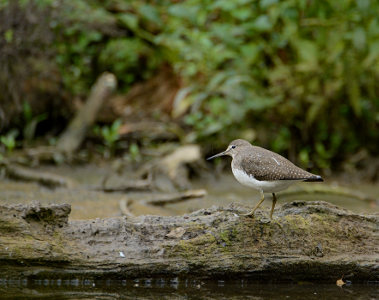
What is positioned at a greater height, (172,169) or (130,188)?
(172,169)

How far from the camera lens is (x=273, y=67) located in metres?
10.0

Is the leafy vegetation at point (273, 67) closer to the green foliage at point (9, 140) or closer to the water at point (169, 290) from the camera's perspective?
the green foliage at point (9, 140)

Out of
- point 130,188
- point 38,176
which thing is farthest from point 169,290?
point 38,176

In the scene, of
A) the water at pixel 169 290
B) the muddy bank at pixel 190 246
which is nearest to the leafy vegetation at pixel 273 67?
the muddy bank at pixel 190 246

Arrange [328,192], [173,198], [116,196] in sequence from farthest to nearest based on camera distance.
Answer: [328,192]
[116,196]
[173,198]

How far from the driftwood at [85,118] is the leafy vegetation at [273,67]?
542 mm

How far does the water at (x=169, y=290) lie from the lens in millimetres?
4605

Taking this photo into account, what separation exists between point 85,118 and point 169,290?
6233mm

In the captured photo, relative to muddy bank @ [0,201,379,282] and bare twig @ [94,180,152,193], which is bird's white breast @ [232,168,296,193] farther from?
bare twig @ [94,180,152,193]

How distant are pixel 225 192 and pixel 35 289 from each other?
508 centimetres

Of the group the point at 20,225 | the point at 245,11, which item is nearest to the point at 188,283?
the point at 20,225

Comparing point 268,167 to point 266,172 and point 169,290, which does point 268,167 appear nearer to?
point 266,172

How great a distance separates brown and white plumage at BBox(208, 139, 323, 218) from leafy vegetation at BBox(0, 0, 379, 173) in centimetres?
376

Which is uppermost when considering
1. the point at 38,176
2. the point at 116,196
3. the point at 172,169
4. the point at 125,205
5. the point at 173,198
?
the point at 172,169
